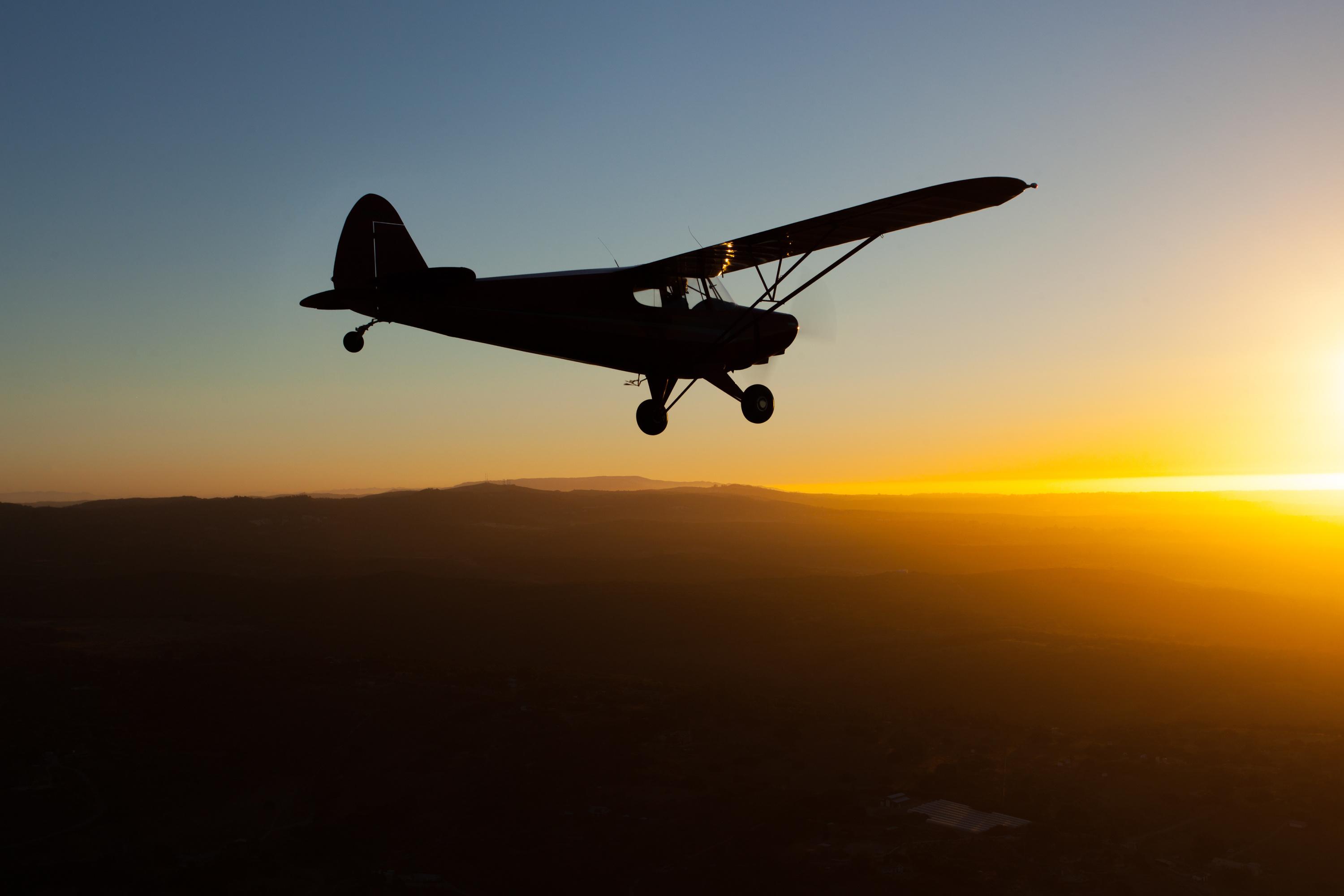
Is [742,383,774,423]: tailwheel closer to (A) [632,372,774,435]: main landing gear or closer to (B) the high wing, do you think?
(A) [632,372,774,435]: main landing gear

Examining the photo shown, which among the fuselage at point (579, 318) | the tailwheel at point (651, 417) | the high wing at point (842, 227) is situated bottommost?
the tailwheel at point (651, 417)

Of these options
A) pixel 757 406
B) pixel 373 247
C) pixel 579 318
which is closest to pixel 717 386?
pixel 757 406

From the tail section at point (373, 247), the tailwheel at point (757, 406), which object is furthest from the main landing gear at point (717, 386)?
the tail section at point (373, 247)

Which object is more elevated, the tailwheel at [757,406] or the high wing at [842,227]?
the high wing at [842,227]

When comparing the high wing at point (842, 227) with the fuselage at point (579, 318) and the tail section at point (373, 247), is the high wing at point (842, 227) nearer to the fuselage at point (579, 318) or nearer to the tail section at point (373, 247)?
the fuselage at point (579, 318)

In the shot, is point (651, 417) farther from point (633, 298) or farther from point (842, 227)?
point (842, 227)

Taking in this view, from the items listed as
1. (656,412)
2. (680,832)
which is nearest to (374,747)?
(680,832)
